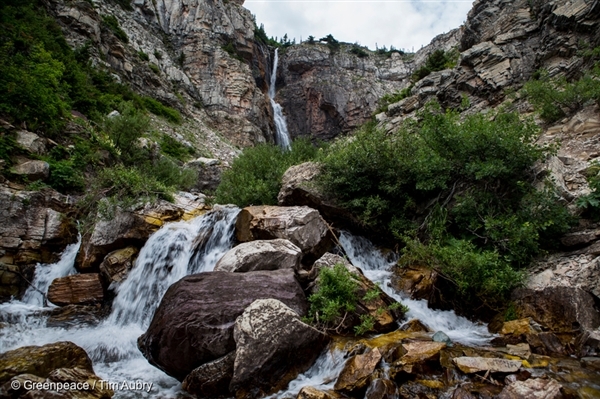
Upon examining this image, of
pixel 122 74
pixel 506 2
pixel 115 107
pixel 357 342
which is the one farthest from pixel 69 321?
pixel 506 2

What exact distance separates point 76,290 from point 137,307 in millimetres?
1677

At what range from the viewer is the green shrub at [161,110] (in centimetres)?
2510

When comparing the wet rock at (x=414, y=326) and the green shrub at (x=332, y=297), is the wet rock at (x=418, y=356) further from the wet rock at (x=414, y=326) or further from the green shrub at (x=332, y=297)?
the green shrub at (x=332, y=297)

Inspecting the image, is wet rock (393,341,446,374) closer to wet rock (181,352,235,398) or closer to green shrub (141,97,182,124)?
wet rock (181,352,235,398)

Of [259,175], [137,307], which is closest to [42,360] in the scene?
[137,307]

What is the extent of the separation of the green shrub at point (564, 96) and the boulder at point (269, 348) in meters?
10.4

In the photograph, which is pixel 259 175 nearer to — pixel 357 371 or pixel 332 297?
pixel 332 297

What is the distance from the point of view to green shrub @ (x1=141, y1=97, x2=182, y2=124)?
25105mm

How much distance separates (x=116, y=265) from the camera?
326 inches

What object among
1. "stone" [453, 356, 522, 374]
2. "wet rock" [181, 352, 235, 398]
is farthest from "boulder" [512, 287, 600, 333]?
"wet rock" [181, 352, 235, 398]

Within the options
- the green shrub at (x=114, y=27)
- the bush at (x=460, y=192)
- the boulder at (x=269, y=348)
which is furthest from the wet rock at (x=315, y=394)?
the green shrub at (x=114, y=27)

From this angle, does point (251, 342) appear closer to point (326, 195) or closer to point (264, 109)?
point (326, 195)

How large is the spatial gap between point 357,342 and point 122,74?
2862 cm

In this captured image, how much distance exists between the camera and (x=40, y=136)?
10.8 metres
